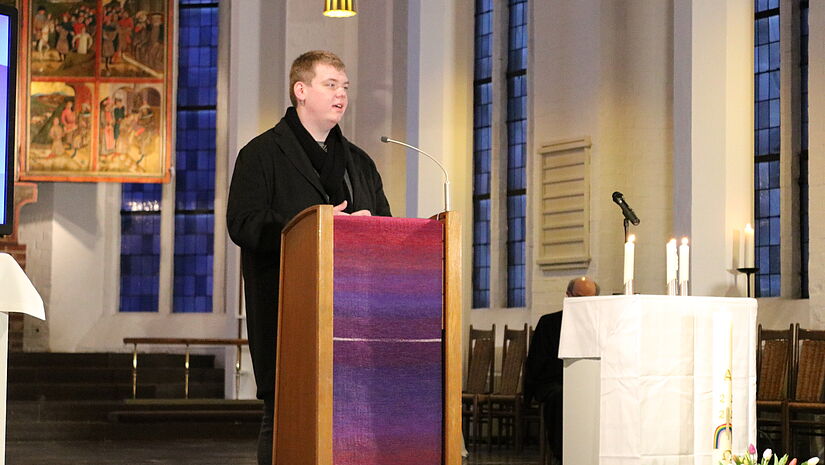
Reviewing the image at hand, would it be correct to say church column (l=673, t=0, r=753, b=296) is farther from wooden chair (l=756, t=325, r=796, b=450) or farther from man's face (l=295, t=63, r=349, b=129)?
man's face (l=295, t=63, r=349, b=129)

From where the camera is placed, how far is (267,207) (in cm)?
419

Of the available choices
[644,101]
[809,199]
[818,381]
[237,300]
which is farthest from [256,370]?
[237,300]

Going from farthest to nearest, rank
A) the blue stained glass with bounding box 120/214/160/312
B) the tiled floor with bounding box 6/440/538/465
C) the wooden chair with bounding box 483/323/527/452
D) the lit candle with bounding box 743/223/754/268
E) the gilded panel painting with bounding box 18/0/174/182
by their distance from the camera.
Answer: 1. the blue stained glass with bounding box 120/214/160/312
2. the gilded panel painting with bounding box 18/0/174/182
3. the wooden chair with bounding box 483/323/527/452
4. the lit candle with bounding box 743/223/754/268
5. the tiled floor with bounding box 6/440/538/465

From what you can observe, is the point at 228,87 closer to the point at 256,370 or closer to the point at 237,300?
the point at 237,300

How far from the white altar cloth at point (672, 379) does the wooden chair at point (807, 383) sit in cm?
314

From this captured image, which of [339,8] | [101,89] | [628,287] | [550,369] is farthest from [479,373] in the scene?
[101,89]

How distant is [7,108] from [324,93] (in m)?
1.18

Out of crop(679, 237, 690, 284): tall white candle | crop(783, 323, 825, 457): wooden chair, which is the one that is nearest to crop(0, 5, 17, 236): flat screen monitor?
crop(679, 237, 690, 284): tall white candle

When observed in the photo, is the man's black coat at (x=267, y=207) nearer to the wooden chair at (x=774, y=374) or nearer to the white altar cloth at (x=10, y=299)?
the white altar cloth at (x=10, y=299)

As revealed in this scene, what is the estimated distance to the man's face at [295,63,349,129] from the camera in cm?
408

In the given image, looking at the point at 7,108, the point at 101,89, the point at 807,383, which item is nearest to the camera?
the point at 7,108

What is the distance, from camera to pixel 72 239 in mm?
16672

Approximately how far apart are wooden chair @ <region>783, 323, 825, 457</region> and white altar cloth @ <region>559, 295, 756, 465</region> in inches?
124

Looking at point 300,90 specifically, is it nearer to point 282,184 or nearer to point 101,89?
point 282,184
